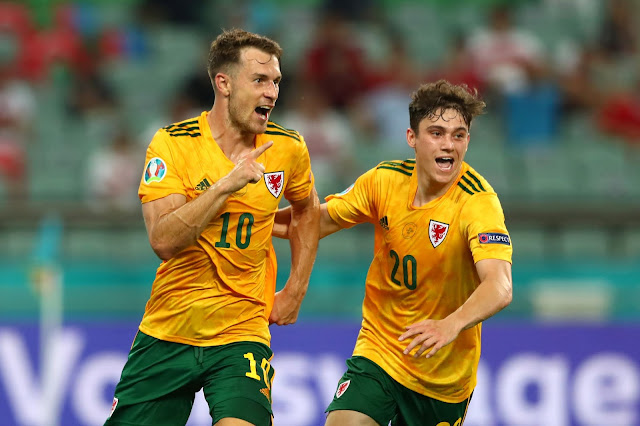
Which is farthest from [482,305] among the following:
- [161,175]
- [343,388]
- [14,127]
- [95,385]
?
[14,127]

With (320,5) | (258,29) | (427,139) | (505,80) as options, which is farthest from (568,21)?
(427,139)

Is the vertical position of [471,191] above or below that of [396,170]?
below

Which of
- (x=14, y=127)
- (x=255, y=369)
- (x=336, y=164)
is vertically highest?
(x=14, y=127)

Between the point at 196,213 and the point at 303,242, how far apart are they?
105cm

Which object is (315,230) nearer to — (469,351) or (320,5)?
(469,351)

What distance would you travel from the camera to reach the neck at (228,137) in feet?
16.6

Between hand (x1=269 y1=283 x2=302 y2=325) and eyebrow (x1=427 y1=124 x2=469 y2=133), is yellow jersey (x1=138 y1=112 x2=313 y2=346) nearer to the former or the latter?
hand (x1=269 y1=283 x2=302 y2=325)

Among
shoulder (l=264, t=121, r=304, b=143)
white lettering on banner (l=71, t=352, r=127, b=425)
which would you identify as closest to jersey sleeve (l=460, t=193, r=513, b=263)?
shoulder (l=264, t=121, r=304, b=143)

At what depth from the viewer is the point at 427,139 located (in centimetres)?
517

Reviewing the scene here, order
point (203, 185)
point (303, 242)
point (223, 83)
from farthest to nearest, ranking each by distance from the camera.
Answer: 1. point (303, 242)
2. point (223, 83)
3. point (203, 185)

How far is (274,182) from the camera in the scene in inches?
203

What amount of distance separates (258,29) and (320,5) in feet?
4.53

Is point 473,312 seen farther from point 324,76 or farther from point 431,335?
point 324,76

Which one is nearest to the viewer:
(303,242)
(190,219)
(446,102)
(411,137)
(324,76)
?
(190,219)
